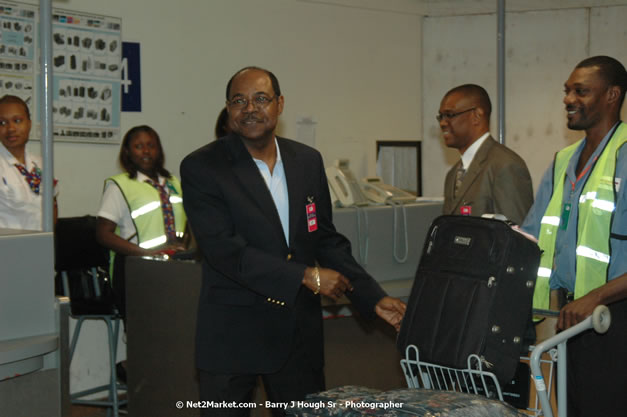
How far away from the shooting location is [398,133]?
6590 mm

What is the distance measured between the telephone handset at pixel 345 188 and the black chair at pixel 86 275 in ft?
4.52

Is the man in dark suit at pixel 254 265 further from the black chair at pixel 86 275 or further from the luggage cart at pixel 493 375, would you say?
the black chair at pixel 86 275

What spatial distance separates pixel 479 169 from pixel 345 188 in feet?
2.81

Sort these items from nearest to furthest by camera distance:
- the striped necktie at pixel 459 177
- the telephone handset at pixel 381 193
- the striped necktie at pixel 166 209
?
the striped necktie at pixel 459 177 < the telephone handset at pixel 381 193 < the striped necktie at pixel 166 209

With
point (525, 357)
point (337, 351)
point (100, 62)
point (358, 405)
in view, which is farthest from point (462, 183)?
point (100, 62)

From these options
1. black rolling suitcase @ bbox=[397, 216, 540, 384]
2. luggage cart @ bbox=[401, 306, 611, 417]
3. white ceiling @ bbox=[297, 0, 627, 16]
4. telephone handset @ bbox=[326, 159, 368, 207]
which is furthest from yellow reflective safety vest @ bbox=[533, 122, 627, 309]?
white ceiling @ bbox=[297, 0, 627, 16]

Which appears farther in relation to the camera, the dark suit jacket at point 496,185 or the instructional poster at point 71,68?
the instructional poster at point 71,68

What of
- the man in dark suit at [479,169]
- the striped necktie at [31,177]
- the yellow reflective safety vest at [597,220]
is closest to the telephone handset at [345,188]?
the man in dark suit at [479,169]

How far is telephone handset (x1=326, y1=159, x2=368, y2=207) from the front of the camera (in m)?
4.04

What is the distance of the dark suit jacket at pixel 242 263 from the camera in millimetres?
2143

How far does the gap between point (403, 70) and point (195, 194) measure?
4.65 metres

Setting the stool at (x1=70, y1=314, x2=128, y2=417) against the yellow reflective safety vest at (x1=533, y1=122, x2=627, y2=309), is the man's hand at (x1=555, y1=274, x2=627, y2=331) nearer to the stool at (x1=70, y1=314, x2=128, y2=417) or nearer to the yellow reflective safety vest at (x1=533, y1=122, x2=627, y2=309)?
the yellow reflective safety vest at (x1=533, y1=122, x2=627, y2=309)

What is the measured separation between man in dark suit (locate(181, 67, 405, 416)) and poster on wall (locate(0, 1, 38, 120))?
2.62 metres

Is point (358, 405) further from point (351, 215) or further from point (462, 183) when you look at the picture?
point (351, 215)
